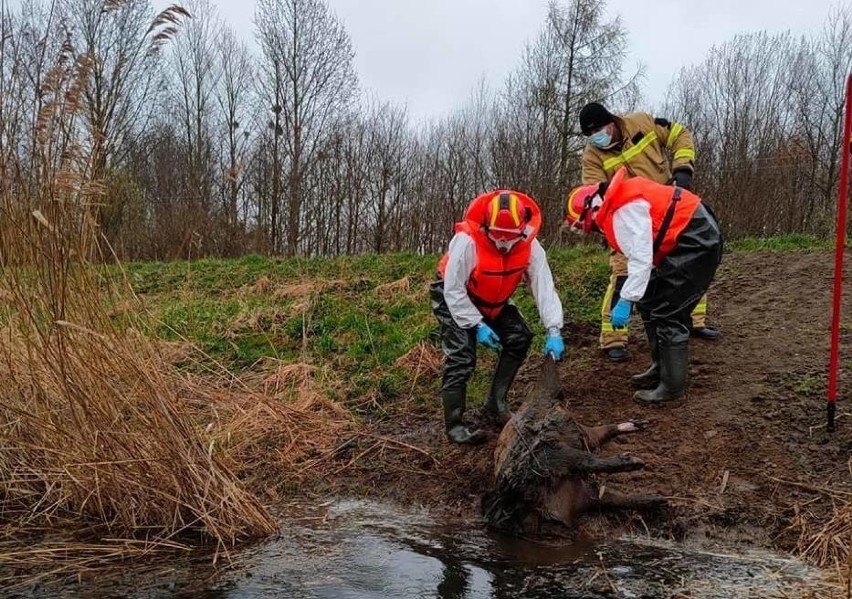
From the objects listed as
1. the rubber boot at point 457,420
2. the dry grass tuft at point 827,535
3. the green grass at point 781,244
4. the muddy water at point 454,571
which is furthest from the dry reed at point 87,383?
the green grass at point 781,244

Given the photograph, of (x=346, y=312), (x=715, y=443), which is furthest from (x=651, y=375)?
(x=346, y=312)

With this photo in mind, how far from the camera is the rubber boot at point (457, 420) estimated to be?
181 inches

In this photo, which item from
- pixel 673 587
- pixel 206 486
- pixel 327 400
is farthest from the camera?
pixel 327 400

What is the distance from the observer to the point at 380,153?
2180 centimetres

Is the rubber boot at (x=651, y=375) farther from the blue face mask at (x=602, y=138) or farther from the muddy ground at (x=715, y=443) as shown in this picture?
the blue face mask at (x=602, y=138)

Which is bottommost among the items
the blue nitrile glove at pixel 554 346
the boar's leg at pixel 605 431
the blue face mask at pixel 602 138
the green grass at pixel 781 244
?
the boar's leg at pixel 605 431

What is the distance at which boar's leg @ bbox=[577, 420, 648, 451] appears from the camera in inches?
160

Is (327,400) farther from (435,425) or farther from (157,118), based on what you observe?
(157,118)

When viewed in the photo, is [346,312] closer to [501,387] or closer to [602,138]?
[501,387]

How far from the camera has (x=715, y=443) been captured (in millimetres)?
4293

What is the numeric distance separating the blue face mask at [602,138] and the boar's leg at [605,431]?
2427 millimetres

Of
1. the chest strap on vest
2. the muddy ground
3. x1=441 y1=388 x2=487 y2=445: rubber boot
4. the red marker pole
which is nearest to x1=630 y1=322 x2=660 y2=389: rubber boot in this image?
the muddy ground

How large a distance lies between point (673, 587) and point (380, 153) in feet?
65.3

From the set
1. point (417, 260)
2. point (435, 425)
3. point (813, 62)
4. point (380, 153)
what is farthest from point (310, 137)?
point (435, 425)
